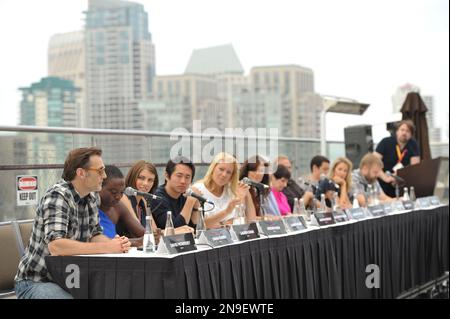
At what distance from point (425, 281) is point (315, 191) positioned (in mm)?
955

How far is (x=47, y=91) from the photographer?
161 ft

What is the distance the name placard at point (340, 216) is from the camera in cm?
411

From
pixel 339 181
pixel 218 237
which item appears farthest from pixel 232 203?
pixel 339 181

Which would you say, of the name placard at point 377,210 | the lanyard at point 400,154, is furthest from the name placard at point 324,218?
the lanyard at point 400,154

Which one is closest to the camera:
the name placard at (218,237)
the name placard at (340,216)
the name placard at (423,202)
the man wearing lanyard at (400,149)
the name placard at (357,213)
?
the name placard at (218,237)

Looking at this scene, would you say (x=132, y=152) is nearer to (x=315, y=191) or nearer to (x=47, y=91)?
(x=315, y=191)

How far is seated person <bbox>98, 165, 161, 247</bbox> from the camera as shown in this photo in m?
3.24

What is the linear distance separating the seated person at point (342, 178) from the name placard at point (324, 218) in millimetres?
1117

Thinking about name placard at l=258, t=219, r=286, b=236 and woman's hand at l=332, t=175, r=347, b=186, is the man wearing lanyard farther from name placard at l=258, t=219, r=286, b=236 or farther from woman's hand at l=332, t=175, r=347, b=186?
name placard at l=258, t=219, r=286, b=236

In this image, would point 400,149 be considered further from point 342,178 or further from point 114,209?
point 114,209

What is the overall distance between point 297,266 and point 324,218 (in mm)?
478

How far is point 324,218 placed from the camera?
156 inches

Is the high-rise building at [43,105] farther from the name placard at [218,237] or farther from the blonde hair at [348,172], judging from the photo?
the name placard at [218,237]
